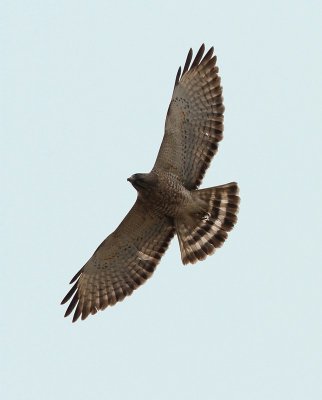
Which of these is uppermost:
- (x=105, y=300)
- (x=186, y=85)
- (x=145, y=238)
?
(x=186, y=85)

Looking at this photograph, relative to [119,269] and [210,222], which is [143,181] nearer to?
[210,222]

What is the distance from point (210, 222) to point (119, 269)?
1.41 metres

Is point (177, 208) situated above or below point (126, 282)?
Answer: above

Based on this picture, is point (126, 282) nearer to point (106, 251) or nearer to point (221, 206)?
point (106, 251)

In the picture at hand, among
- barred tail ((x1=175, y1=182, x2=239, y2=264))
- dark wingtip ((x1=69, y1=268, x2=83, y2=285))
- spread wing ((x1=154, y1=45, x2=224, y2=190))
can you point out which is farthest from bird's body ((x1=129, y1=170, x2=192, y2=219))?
dark wingtip ((x1=69, y1=268, x2=83, y2=285))

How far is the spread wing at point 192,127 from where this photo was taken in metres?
11.5

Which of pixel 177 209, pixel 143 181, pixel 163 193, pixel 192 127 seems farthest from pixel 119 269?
pixel 192 127

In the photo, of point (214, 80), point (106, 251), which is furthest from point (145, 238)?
point (214, 80)

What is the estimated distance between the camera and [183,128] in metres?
11.6

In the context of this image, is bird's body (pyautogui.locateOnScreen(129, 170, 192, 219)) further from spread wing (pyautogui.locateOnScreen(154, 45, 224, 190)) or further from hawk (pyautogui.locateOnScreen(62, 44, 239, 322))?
spread wing (pyautogui.locateOnScreen(154, 45, 224, 190))

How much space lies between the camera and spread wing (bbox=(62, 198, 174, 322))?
465 inches

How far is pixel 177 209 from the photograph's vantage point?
38.1 ft

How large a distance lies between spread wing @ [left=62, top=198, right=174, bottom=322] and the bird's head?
64 centimetres

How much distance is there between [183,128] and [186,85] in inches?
24.3
